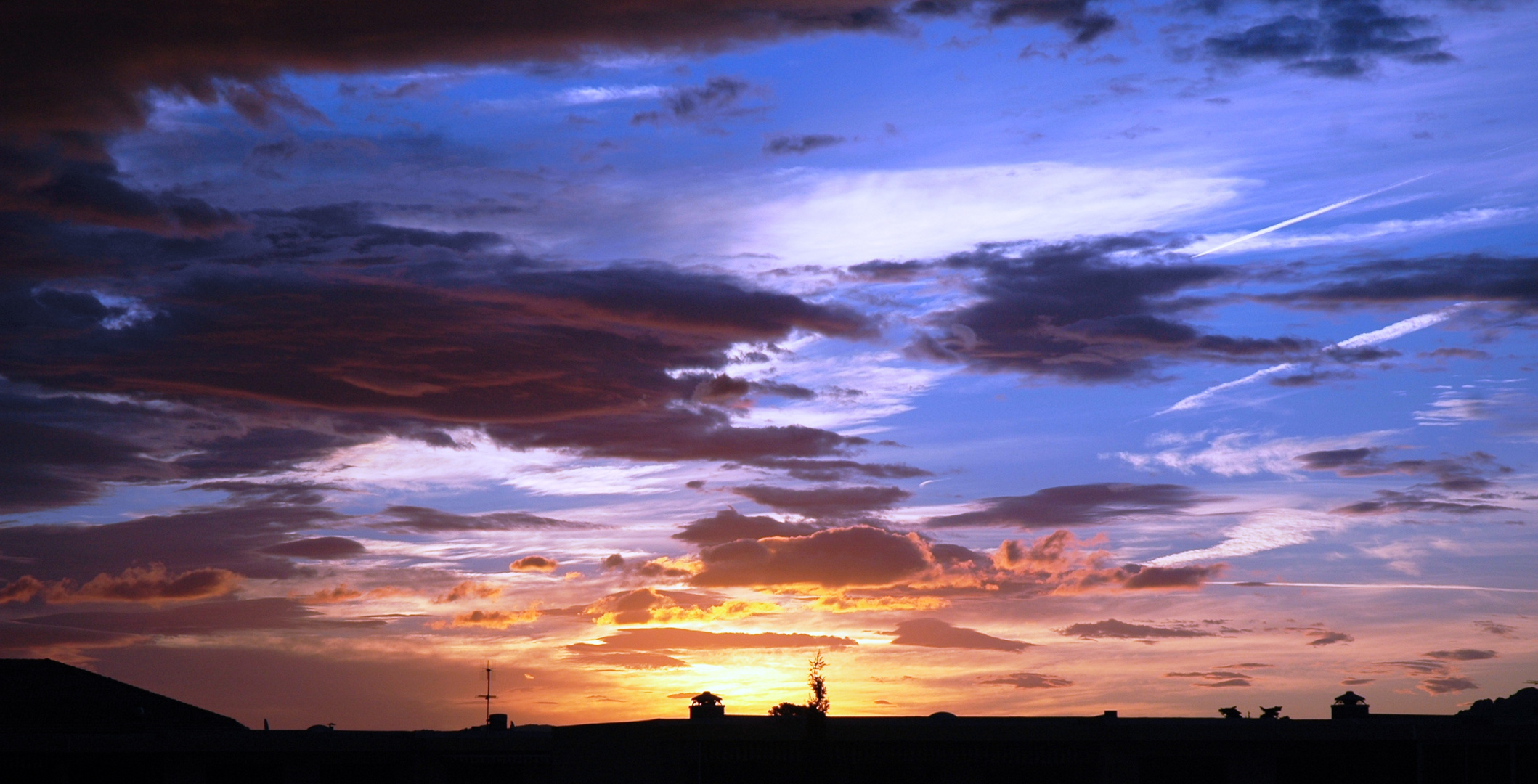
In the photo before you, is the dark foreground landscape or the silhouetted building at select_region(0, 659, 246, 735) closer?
the dark foreground landscape

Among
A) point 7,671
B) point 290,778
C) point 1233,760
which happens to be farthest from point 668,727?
point 7,671

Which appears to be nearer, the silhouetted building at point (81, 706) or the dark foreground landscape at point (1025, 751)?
the dark foreground landscape at point (1025, 751)

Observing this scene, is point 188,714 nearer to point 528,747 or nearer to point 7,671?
point 7,671

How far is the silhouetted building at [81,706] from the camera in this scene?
62375mm

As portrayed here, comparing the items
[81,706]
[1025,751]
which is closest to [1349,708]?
[1025,751]

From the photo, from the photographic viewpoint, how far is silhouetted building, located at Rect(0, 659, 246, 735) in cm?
6238

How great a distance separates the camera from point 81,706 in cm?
6494

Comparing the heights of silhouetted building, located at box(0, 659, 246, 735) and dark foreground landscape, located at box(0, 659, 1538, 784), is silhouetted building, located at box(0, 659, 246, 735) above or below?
above

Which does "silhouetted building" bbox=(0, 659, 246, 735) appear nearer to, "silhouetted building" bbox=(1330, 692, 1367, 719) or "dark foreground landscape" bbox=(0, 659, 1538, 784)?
"dark foreground landscape" bbox=(0, 659, 1538, 784)

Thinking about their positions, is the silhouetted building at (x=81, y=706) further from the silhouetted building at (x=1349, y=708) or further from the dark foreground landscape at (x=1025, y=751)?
the silhouetted building at (x=1349, y=708)

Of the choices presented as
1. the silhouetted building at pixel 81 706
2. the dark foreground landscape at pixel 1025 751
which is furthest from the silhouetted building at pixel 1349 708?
the silhouetted building at pixel 81 706

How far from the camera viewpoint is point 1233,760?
44375 millimetres

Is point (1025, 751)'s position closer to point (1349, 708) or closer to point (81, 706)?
point (1349, 708)

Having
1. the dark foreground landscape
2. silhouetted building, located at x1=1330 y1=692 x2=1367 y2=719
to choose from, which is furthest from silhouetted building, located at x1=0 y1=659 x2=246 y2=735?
silhouetted building, located at x1=1330 y1=692 x2=1367 y2=719
